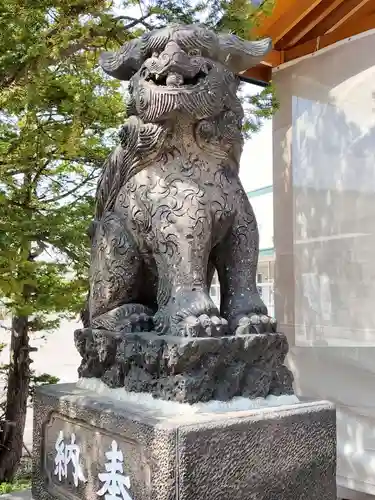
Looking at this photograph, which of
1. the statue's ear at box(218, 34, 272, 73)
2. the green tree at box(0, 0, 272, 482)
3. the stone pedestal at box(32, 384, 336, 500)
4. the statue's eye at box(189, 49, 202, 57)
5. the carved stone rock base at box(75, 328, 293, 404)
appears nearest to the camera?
the stone pedestal at box(32, 384, 336, 500)

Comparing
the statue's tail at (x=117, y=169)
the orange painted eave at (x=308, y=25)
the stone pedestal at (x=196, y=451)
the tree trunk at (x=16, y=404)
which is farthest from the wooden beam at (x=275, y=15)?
the tree trunk at (x=16, y=404)

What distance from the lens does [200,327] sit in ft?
5.26

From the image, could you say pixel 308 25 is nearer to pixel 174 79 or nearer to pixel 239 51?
pixel 239 51

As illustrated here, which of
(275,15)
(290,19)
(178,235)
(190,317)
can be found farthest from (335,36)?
(190,317)

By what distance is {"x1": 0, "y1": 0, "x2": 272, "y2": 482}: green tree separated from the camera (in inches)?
116

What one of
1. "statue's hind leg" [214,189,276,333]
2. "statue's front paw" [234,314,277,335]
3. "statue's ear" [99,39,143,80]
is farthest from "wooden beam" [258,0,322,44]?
"statue's front paw" [234,314,277,335]

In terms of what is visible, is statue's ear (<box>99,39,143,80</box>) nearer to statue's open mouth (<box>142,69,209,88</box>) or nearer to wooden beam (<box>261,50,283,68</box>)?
statue's open mouth (<box>142,69,209,88</box>)

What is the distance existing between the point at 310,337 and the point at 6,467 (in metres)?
3.11

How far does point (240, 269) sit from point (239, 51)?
853mm

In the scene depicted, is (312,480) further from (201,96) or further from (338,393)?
(338,393)

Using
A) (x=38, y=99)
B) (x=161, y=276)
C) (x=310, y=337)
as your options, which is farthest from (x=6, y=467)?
(x=161, y=276)

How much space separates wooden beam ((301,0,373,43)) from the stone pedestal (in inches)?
128

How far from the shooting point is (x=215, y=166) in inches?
75.4

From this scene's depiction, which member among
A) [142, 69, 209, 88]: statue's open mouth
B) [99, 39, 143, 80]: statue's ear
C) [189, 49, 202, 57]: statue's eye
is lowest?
[142, 69, 209, 88]: statue's open mouth
